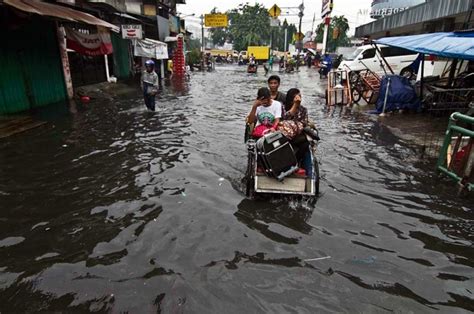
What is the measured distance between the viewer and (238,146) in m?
8.11

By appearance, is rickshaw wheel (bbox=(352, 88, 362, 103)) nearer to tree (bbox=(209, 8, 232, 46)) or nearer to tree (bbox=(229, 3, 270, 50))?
tree (bbox=(229, 3, 270, 50))

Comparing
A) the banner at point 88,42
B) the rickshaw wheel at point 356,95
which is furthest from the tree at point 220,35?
the rickshaw wheel at point 356,95

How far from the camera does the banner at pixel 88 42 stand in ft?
44.2

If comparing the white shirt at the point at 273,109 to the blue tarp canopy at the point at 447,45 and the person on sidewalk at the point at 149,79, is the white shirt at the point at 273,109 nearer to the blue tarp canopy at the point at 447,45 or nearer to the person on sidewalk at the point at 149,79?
the blue tarp canopy at the point at 447,45


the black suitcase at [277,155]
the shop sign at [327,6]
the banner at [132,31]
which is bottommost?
the black suitcase at [277,155]

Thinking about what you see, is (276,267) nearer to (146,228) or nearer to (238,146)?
(146,228)

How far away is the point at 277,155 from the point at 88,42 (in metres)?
12.6

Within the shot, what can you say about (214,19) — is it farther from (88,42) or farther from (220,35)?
(220,35)

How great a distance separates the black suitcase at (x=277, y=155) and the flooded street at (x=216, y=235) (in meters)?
0.54

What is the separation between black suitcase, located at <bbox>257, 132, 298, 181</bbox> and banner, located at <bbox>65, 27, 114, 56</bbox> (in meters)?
11.4

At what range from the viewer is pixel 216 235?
417 cm

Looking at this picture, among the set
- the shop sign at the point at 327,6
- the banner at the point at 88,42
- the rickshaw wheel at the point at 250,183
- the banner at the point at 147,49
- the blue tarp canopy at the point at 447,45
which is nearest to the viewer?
the rickshaw wheel at the point at 250,183

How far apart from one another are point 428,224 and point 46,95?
1292 cm

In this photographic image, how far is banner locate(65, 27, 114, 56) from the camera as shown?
44.2 feet
